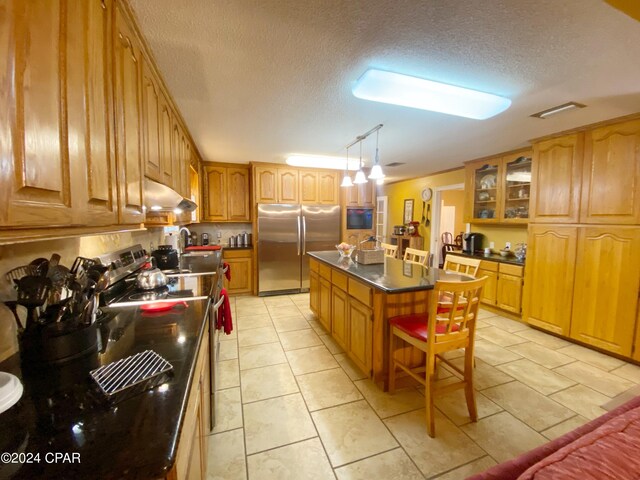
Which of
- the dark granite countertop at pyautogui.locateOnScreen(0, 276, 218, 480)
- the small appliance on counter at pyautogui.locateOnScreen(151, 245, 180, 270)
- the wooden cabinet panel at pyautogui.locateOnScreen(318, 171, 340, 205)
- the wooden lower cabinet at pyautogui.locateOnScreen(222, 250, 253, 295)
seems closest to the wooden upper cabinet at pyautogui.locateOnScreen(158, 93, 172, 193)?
the small appliance on counter at pyautogui.locateOnScreen(151, 245, 180, 270)

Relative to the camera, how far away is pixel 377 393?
6.84 ft

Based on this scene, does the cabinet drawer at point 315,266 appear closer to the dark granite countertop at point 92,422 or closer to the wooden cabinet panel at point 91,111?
the dark granite countertop at point 92,422

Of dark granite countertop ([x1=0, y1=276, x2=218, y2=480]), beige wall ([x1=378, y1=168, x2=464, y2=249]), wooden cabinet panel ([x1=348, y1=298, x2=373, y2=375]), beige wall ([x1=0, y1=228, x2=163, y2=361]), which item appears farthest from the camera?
beige wall ([x1=378, y1=168, x2=464, y2=249])

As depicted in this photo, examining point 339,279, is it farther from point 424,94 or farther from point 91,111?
point 91,111

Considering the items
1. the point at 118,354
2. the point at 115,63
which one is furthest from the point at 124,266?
the point at 115,63

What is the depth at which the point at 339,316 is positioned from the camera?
2699mm

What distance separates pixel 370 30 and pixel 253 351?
9.19ft

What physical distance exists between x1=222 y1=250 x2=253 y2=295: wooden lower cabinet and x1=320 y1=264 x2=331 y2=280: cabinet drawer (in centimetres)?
197

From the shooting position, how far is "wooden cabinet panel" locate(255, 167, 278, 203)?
4527 millimetres

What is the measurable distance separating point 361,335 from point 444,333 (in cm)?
73

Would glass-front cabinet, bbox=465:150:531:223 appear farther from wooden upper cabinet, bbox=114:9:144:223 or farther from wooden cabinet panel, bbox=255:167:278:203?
wooden upper cabinet, bbox=114:9:144:223

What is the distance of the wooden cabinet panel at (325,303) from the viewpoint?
117 inches

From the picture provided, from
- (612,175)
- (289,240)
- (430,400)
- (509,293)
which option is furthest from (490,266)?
(289,240)

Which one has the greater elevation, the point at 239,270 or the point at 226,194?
the point at 226,194
